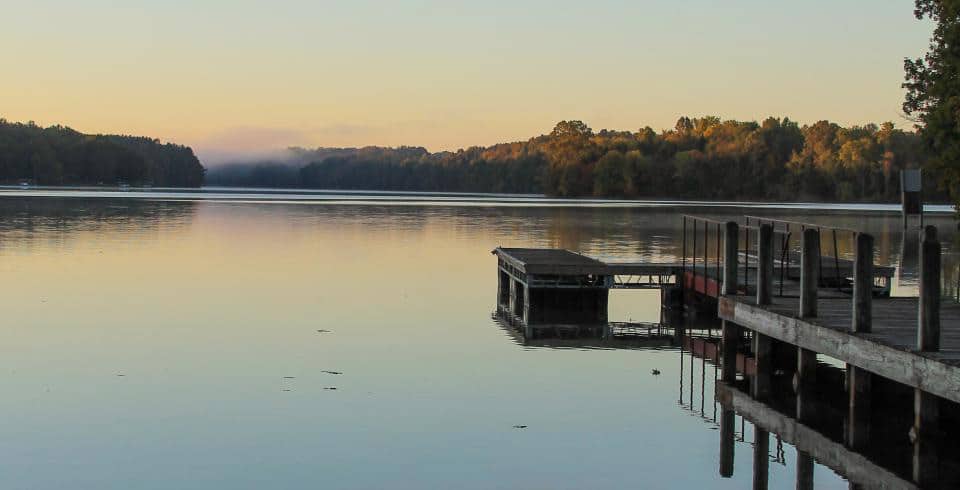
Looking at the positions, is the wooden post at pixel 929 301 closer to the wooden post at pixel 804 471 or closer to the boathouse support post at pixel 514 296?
the wooden post at pixel 804 471

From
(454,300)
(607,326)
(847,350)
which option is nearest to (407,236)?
(454,300)

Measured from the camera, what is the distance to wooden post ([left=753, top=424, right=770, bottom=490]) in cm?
1199

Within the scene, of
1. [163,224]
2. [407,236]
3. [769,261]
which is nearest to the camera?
[769,261]

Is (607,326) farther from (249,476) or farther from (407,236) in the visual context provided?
(407,236)

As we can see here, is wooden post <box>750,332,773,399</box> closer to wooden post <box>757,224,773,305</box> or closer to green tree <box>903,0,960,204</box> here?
wooden post <box>757,224,773,305</box>

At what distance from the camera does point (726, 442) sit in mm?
13492

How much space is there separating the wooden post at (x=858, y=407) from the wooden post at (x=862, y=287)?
63cm

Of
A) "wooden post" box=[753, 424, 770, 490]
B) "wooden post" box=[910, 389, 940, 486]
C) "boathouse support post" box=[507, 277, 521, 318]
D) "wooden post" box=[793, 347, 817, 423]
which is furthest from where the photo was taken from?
"boathouse support post" box=[507, 277, 521, 318]

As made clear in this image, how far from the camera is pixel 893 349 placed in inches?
484

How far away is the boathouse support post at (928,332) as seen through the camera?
38.5 feet

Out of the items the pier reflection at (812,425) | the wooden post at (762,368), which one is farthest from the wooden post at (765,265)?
the pier reflection at (812,425)

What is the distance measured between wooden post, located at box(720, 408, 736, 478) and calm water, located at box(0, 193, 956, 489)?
108mm

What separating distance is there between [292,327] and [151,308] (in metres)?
3.92

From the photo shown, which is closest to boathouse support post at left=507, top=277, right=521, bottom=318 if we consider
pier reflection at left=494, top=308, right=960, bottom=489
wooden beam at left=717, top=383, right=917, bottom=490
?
pier reflection at left=494, top=308, right=960, bottom=489
